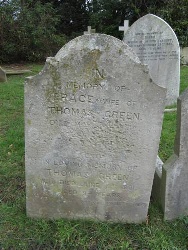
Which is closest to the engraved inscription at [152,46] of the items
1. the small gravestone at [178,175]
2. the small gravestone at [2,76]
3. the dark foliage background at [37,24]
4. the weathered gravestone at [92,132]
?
the small gravestone at [2,76]

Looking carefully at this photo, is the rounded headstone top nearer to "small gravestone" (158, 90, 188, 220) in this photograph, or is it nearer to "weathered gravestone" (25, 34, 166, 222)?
"weathered gravestone" (25, 34, 166, 222)

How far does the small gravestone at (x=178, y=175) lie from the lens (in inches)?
106

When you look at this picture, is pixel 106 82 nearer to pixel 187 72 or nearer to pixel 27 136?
pixel 27 136

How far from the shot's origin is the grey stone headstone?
8.82 ft

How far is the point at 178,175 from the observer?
9.34ft

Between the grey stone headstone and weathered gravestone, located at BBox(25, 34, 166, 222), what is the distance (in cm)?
18

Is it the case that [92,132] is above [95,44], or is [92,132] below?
below

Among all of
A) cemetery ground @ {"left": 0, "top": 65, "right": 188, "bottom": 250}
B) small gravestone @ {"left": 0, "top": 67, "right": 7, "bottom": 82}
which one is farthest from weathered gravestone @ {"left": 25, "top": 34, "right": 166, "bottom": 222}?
small gravestone @ {"left": 0, "top": 67, "right": 7, "bottom": 82}

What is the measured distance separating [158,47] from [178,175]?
4.37 m

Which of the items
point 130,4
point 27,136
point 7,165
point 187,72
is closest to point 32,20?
point 130,4

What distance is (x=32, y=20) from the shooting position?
1334 centimetres

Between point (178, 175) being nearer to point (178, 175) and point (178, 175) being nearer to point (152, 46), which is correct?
point (178, 175)

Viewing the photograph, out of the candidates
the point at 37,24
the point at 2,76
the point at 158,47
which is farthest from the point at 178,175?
the point at 37,24

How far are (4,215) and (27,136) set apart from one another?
2.95 ft
